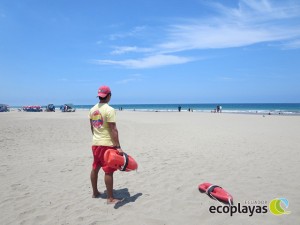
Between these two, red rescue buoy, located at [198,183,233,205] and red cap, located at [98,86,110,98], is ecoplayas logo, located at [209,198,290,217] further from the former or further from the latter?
red cap, located at [98,86,110,98]

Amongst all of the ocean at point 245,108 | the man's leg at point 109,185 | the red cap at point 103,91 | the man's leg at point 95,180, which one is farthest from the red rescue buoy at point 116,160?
the ocean at point 245,108

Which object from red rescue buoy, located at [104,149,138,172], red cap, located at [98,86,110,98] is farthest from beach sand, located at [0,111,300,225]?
red cap, located at [98,86,110,98]

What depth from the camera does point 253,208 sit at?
4.00 meters

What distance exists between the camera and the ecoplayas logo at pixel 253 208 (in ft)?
12.8

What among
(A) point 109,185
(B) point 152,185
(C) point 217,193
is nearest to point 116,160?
(A) point 109,185

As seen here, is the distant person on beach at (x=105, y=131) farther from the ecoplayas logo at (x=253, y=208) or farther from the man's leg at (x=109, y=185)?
the ecoplayas logo at (x=253, y=208)

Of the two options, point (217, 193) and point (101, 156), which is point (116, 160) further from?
point (217, 193)

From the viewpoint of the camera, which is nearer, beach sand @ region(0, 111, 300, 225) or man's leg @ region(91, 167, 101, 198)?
beach sand @ region(0, 111, 300, 225)

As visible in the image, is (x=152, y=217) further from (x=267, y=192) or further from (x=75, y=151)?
(x=75, y=151)

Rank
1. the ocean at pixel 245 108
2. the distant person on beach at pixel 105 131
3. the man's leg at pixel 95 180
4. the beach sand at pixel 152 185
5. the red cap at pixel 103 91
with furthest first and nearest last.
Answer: the ocean at pixel 245 108 < the man's leg at pixel 95 180 < the red cap at pixel 103 91 < the distant person on beach at pixel 105 131 < the beach sand at pixel 152 185

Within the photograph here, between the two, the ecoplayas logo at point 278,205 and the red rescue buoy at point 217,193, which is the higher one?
the red rescue buoy at point 217,193

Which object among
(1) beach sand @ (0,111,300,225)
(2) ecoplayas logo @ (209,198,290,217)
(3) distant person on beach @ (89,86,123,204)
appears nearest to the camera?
(1) beach sand @ (0,111,300,225)

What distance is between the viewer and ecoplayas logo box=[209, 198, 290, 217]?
12.8ft

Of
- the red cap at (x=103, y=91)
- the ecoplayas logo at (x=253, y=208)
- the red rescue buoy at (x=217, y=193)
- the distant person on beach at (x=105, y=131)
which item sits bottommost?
the ecoplayas logo at (x=253, y=208)
